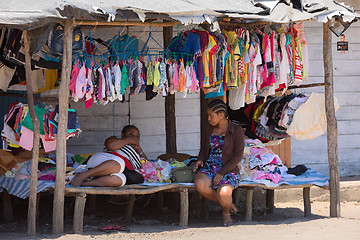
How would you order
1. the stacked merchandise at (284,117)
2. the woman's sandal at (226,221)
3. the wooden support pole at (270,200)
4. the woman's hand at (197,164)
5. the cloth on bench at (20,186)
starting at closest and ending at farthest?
the cloth on bench at (20,186) < the woman's sandal at (226,221) < the woman's hand at (197,164) < the stacked merchandise at (284,117) < the wooden support pole at (270,200)

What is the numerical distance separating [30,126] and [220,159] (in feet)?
7.49

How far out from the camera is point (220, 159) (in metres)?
7.62

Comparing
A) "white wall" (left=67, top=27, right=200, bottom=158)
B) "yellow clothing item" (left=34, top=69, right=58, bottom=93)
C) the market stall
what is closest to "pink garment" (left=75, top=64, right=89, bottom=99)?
the market stall

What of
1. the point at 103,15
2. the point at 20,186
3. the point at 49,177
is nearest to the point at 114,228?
the point at 49,177

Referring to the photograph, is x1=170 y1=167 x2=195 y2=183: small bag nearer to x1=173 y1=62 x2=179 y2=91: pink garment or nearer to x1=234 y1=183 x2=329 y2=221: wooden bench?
x1=234 y1=183 x2=329 y2=221: wooden bench

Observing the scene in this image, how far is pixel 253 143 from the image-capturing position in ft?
27.6

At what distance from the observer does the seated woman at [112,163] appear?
7.12 m

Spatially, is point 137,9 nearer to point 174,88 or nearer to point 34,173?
point 174,88

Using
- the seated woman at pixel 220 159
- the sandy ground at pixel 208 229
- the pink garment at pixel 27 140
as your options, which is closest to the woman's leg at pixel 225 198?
the seated woman at pixel 220 159

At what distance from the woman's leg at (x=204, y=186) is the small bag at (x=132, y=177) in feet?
2.16

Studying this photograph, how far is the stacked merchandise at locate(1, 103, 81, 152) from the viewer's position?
23.1 feet

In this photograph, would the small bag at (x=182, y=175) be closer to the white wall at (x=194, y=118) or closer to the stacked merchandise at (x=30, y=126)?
the stacked merchandise at (x=30, y=126)

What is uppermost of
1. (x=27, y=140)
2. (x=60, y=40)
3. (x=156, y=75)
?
(x=60, y=40)

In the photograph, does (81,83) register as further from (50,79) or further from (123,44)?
(50,79)
